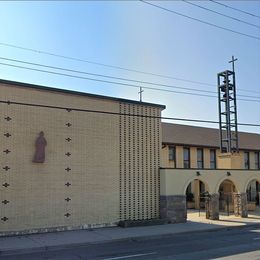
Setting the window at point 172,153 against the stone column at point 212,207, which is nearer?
the stone column at point 212,207

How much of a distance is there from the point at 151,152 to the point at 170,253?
10474mm

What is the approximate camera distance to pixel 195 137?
39.1m

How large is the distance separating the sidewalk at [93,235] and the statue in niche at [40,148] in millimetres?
3382

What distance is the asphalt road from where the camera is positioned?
13258mm

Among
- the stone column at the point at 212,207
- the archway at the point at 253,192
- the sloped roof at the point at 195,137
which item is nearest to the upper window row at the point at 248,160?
the sloped roof at the point at 195,137

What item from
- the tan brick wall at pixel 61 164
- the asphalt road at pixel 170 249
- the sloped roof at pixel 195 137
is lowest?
the asphalt road at pixel 170 249

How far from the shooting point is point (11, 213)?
18641 millimetres

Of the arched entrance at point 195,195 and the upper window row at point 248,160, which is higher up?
the upper window row at point 248,160

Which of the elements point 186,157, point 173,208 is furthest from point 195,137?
point 173,208

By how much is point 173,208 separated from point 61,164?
7.18 metres

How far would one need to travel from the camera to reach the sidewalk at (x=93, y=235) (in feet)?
50.7

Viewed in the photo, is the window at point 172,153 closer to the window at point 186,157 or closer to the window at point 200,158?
the window at point 186,157

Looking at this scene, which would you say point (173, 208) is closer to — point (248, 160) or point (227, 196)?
point (227, 196)

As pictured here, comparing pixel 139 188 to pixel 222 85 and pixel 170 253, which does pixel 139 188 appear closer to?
pixel 170 253
